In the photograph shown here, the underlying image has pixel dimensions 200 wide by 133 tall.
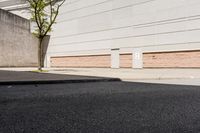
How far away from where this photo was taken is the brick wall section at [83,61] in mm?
25692

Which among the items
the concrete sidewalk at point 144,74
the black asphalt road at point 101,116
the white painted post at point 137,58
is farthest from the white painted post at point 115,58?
the black asphalt road at point 101,116

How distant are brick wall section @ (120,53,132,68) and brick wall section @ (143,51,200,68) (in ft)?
5.42

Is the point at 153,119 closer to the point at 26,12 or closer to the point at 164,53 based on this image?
the point at 164,53

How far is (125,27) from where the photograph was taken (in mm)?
23672

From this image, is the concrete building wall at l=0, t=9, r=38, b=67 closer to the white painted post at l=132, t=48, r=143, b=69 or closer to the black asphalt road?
the white painted post at l=132, t=48, r=143, b=69

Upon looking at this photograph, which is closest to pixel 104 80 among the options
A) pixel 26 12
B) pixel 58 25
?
pixel 58 25

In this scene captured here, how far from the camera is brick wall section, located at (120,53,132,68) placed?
2355cm

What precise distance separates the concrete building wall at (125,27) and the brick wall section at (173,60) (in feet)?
1.42

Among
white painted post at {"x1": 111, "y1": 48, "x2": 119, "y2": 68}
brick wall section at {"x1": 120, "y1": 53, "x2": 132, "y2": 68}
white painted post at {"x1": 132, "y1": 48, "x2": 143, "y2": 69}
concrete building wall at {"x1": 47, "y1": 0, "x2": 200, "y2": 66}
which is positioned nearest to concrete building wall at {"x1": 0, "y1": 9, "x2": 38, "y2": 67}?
concrete building wall at {"x1": 47, "y1": 0, "x2": 200, "y2": 66}

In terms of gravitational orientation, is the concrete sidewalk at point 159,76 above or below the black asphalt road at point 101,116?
below

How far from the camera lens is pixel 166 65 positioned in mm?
20703

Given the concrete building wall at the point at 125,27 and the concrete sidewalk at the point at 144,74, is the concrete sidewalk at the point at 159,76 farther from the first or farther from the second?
the concrete building wall at the point at 125,27

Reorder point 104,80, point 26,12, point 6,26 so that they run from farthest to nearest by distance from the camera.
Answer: point 26,12 → point 6,26 → point 104,80

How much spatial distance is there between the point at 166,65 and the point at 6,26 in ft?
56.0
